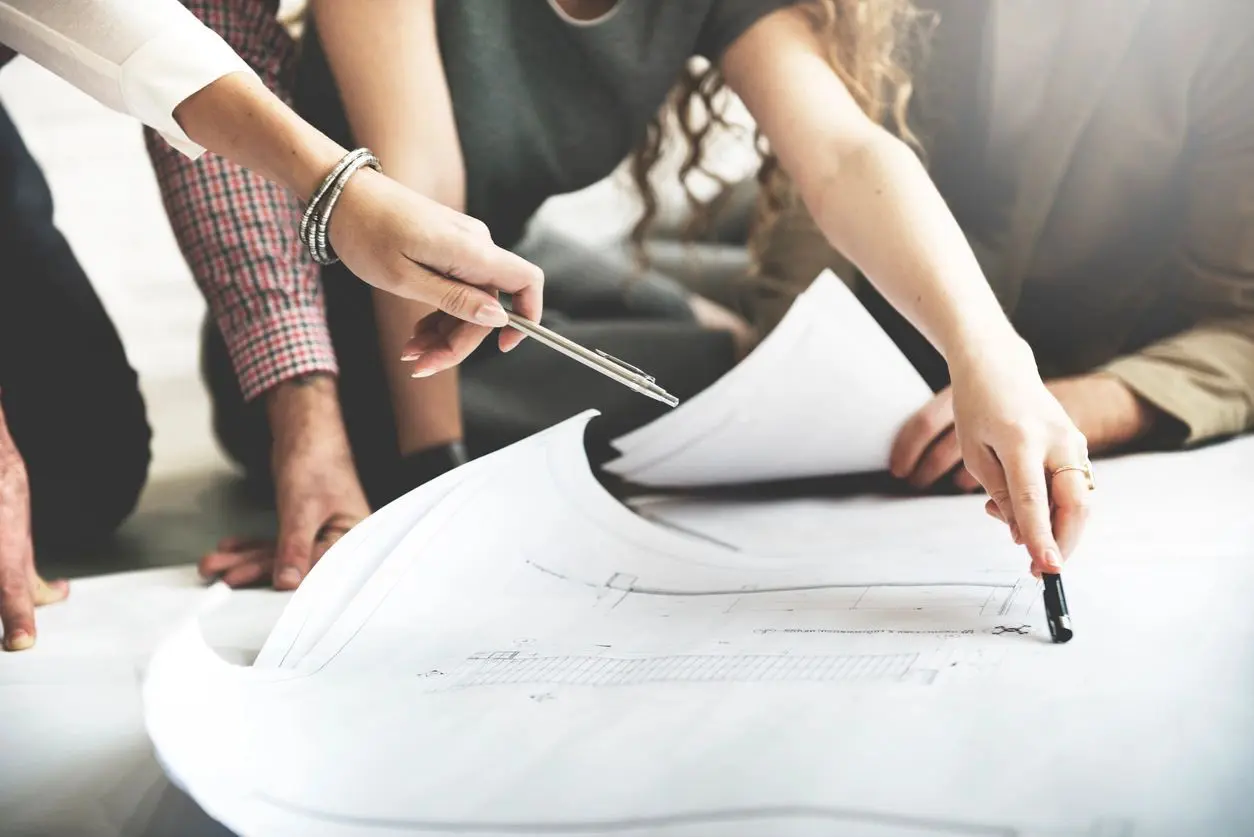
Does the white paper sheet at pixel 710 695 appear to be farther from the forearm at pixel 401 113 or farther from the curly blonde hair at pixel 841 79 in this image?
the curly blonde hair at pixel 841 79

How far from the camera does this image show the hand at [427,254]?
33 centimetres

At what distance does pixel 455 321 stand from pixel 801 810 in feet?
0.61

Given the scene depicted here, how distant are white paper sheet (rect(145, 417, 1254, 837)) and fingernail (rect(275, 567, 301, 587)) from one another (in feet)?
0.17

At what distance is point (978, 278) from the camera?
1.31ft

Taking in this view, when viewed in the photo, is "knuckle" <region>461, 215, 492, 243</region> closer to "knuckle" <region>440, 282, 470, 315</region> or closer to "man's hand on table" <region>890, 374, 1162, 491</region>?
"knuckle" <region>440, 282, 470, 315</region>

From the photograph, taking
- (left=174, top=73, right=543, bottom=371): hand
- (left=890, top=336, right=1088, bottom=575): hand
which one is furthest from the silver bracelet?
(left=890, top=336, right=1088, bottom=575): hand

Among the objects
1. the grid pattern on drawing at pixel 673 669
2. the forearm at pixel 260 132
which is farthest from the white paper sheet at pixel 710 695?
the forearm at pixel 260 132

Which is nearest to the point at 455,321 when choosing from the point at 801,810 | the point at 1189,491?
the point at 801,810

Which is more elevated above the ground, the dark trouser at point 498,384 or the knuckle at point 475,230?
the knuckle at point 475,230

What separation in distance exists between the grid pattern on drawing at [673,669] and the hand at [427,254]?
0.10 meters

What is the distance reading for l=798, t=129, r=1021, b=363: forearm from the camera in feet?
1.26

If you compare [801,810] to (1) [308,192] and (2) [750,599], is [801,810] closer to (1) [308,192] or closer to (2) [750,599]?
(2) [750,599]

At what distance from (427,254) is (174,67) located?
0.34 feet

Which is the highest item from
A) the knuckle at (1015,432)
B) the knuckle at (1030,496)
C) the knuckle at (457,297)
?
the knuckle at (457,297)
